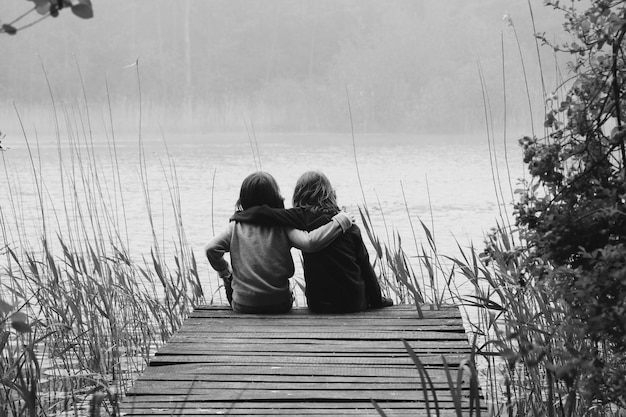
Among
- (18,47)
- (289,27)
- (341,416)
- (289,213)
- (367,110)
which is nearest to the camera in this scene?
(341,416)

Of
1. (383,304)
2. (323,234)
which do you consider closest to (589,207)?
(323,234)

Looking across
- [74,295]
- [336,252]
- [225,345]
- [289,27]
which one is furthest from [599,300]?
[289,27]

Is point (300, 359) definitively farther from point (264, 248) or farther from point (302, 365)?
point (264, 248)

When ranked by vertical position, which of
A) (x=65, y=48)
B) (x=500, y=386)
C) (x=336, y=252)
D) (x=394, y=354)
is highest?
(x=65, y=48)

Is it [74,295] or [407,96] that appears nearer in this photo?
[74,295]

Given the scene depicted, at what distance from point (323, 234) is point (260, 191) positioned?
301 millimetres

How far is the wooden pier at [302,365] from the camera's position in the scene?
2.10 meters

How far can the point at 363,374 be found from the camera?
7.81 ft

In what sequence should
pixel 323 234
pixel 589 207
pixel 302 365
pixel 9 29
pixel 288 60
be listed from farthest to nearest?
pixel 288 60 < pixel 323 234 < pixel 302 365 < pixel 589 207 < pixel 9 29

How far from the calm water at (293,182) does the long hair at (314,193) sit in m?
2.63

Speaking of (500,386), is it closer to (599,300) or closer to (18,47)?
(599,300)

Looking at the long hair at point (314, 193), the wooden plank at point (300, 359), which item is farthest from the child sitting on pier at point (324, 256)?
the wooden plank at point (300, 359)

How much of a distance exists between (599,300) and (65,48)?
4488 cm

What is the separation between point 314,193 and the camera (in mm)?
3285
